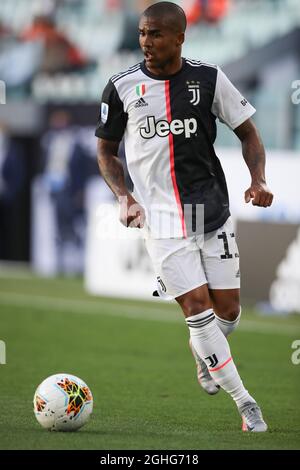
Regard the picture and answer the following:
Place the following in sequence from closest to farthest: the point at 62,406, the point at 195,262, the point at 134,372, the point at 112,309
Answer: the point at 62,406
the point at 195,262
the point at 134,372
the point at 112,309

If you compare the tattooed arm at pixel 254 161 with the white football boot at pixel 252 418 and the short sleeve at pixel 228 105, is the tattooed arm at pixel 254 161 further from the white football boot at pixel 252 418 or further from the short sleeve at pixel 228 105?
the white football boot at pixel 252 418

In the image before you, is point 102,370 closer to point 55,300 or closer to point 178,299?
point 178,299

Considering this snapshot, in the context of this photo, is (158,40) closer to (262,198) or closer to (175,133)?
(175,133)

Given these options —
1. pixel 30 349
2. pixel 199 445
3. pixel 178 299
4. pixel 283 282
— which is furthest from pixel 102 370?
pixel 283 282

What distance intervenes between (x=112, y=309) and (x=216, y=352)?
26.2 feet

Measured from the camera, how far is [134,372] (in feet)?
30.7

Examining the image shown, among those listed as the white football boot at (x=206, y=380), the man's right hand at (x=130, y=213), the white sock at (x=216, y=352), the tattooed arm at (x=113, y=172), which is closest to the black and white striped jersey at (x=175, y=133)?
the tattooed arm at (x=113, y=172)

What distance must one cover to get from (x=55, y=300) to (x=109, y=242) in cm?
119

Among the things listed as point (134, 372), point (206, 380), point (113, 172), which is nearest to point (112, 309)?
point (134, 372)

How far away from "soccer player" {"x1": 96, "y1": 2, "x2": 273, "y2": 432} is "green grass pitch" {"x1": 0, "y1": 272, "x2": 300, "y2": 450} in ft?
1.78

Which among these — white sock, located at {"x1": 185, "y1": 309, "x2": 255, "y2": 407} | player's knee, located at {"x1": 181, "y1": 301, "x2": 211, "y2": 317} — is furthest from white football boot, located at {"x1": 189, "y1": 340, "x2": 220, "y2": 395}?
player's knee, located at {"x1": 181, "y1": 301, "x2": 211, "y2": 317}

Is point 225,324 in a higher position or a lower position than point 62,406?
higher

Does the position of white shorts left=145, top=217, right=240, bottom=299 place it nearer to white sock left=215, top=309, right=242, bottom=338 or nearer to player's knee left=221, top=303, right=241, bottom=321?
player's knee left=221, top=303, right=241, bottom=321

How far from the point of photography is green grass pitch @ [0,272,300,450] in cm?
610
